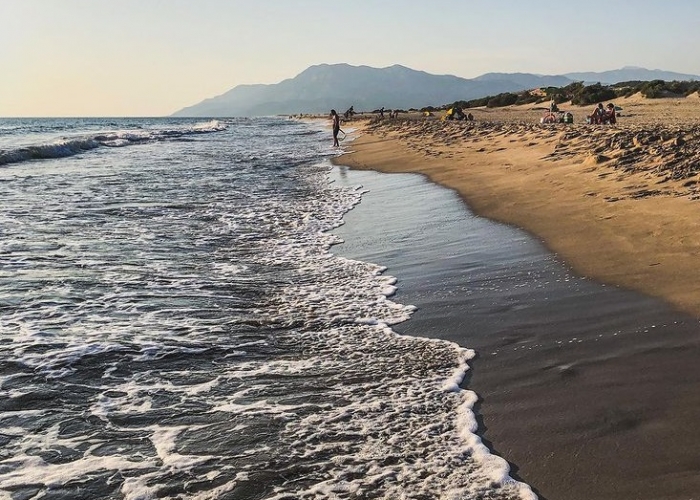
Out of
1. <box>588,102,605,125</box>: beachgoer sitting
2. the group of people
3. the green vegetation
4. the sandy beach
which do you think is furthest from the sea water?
the green vegetation

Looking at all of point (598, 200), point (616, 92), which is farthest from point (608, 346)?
point (616, 92)

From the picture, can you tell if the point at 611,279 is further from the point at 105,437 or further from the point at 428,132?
the point at 428,132

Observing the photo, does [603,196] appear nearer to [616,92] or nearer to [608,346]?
[608,346]

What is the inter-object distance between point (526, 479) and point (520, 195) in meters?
8.60

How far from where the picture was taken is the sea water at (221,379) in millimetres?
3227

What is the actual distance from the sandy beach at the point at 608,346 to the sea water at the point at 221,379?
11.1 inches

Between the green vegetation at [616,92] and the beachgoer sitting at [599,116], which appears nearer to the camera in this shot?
the beachgoer sitting at [599,116]

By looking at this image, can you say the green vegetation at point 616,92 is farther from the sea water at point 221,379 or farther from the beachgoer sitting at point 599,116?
the sea water at point 221,379

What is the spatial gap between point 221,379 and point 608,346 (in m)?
2.90

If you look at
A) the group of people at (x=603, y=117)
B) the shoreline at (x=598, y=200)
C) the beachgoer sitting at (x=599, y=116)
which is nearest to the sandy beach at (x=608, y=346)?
the shoreline at (x=598, y=200)

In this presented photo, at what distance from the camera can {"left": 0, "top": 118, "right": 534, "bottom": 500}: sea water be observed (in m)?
3.23

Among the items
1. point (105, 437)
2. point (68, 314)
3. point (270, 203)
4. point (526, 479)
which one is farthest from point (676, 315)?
point (270, 203)

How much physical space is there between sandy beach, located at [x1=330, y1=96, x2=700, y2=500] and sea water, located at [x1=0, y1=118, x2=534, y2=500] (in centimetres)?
28

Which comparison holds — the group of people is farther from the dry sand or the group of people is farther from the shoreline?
the shoreline
